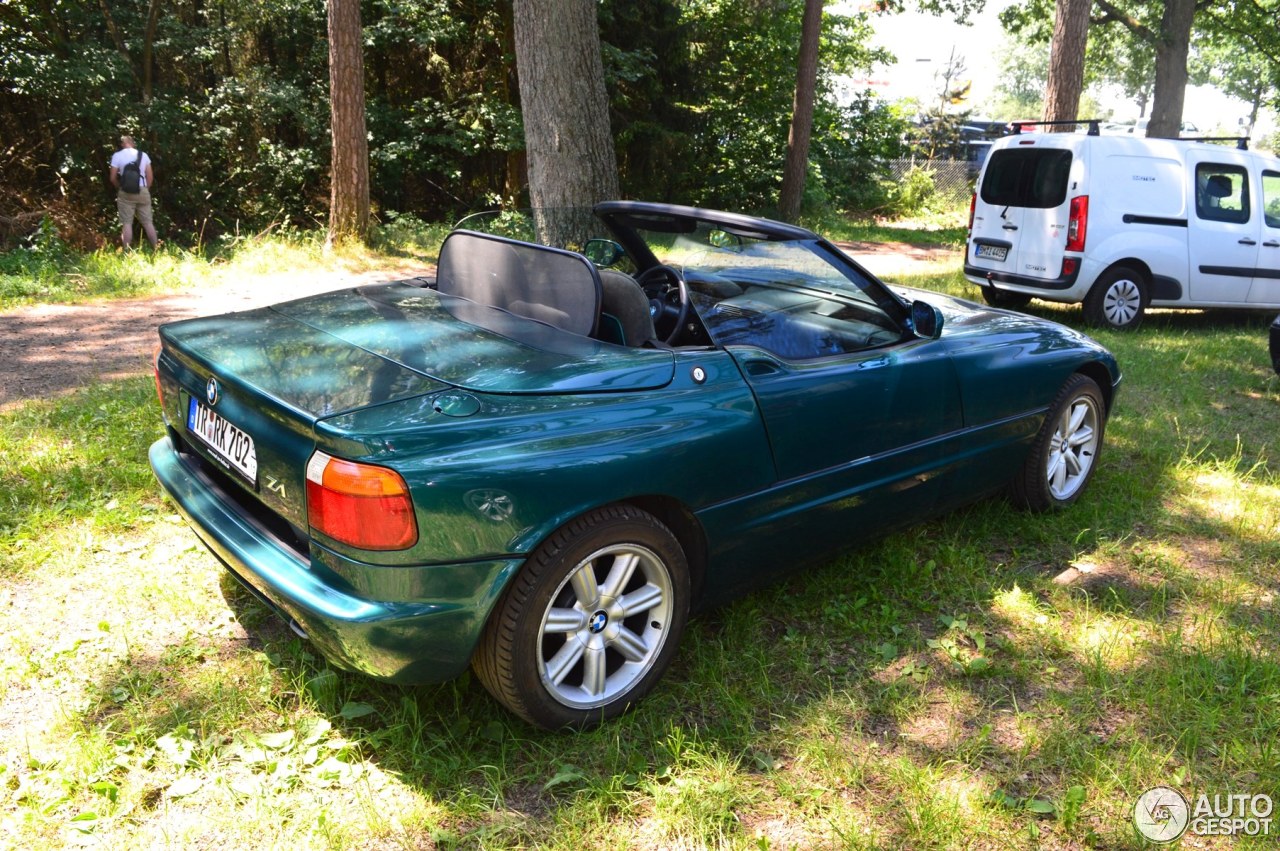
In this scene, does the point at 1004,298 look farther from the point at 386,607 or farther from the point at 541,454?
the point at 386,607

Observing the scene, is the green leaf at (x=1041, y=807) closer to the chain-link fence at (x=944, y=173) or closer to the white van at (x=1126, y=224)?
the white van at (x=1126, y=224)

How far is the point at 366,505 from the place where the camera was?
2.30m

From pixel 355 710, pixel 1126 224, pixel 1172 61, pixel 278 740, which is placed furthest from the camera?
pixel 1172 61

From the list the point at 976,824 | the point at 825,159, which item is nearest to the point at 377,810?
the point at 976,824

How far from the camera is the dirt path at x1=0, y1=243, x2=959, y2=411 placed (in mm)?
6277

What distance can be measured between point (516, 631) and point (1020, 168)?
26.6 feet

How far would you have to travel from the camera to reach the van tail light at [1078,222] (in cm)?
835

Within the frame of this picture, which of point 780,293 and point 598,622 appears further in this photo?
point 780,293

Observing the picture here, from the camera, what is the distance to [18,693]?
284cm

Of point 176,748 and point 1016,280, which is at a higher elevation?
point 1016,280

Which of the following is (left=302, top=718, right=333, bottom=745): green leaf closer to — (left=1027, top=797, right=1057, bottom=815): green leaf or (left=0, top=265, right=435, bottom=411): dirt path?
(left=1027, top=797, right=1057, bottom=815): green leaf

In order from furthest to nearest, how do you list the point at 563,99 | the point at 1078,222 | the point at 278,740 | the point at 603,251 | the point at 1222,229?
the point at 1222,229
the point at 1078,222
the point at 563,99
the point at 603,251
the point at 278,740

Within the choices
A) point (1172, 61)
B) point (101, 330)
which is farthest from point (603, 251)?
point (1172, 61)

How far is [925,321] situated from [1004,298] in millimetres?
6656
